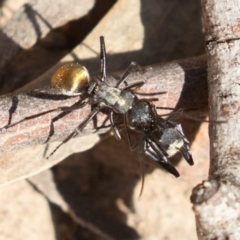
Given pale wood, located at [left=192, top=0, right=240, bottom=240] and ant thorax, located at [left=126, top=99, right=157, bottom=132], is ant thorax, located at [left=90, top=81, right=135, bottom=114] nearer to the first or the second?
ant thorax, located at [left=126, top=99, right=157, bottom=132]

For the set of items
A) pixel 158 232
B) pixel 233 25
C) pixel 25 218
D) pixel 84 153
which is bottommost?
pixel 158 232

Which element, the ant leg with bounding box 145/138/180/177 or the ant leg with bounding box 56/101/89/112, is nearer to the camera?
the ant leg with bounding box 56/101/89/112

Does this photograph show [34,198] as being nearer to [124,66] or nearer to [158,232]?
[158,232]

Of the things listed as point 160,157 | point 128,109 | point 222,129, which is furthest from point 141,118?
point 222,129

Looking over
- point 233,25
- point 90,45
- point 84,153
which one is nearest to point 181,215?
point 84,153

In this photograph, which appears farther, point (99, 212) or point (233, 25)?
point (99, 212)

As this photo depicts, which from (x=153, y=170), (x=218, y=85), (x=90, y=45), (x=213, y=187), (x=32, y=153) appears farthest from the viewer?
(x=153, y=170)

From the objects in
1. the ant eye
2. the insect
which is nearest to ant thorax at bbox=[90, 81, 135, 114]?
the insect
